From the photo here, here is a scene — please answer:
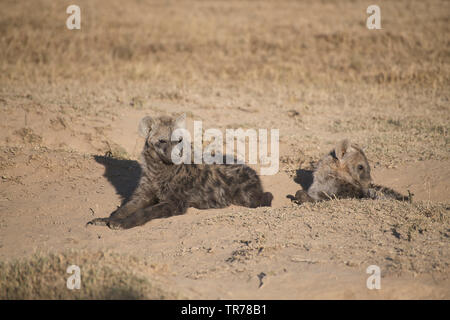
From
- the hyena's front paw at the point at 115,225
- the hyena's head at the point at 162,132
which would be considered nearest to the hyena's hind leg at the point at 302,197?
the hyena's head at the point at 162,132

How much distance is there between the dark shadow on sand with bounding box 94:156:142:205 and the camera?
6816 mm

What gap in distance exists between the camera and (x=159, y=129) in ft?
19.5

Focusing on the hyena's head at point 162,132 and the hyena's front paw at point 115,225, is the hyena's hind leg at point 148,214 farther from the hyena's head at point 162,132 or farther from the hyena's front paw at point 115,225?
the hyena's head at point 162,132

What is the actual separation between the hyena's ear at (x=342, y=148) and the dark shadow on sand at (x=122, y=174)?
8.86 ft

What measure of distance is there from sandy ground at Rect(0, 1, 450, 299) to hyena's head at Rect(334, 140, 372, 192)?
0.66 meters

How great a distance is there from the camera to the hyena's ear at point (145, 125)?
5934 millimetres

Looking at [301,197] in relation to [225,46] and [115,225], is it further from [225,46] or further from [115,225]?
[225,46]

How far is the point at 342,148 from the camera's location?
22.2 ft

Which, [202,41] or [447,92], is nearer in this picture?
[447,92]

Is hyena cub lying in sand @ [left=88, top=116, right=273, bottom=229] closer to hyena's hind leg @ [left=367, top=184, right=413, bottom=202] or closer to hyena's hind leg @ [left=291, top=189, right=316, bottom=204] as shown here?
hyena's hind leg @ [left=291, top=189, right=316, bottom=204]

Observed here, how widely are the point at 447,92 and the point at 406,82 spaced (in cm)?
99

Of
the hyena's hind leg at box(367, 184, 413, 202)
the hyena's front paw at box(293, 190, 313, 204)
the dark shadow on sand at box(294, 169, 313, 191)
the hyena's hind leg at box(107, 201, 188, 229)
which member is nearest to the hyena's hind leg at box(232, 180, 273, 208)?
the hyena's front paw at box(293, 190, 313, 204)

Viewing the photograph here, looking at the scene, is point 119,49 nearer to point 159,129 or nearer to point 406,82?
point 406,82
